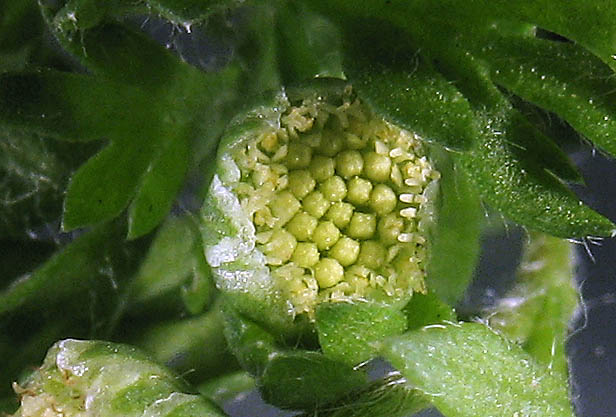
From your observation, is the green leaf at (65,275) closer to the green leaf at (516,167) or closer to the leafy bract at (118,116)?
the leafy bract at (118,116)

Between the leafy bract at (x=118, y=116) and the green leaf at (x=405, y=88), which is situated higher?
the green leaf at (x=405, y=88)

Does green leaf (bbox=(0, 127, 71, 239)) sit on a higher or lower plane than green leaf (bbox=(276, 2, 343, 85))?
lower

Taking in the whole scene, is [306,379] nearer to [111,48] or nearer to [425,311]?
[425,311]

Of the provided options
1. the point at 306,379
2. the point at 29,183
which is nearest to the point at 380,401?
the point at 306,379

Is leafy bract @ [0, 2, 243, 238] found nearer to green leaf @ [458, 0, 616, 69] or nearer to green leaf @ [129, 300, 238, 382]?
green leaf @ [129, 300, 238, 382]

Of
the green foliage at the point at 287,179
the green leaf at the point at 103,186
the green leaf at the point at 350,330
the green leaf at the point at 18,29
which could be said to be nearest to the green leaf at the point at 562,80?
the green foliage at the point at 287,179

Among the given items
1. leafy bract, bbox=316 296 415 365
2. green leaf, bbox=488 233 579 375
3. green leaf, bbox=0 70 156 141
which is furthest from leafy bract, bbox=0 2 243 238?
green leaf, bbox=488 233 579 375

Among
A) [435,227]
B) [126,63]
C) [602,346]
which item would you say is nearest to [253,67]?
[126,63]

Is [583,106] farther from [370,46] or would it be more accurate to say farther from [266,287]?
[266,287]
